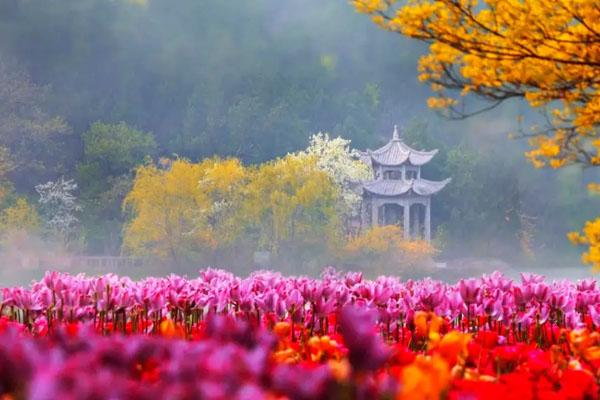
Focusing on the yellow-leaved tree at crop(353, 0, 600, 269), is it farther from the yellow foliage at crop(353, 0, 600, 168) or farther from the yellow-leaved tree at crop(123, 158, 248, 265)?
the yellow-leaved tree at crop(123, 158, 248, 265)

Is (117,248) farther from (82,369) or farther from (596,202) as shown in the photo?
(82,369)

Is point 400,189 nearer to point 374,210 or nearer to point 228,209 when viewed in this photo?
point 374,210

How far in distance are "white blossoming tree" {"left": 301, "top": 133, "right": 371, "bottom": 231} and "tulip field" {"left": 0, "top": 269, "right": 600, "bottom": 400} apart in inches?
896

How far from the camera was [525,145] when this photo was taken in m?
31.8

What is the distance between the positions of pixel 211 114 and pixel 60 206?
6.49 meters

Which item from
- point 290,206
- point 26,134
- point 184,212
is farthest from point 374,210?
point 26,134

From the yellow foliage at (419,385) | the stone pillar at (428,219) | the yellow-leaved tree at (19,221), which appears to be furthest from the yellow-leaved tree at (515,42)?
the stone pillar at (428,219)

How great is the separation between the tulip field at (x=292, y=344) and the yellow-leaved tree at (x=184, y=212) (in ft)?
67.1

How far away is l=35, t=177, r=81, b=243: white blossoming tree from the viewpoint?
2552cm

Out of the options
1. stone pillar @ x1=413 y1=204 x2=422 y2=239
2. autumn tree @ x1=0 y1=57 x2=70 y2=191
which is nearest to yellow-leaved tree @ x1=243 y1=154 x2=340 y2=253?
stone pillar @ x1=413 y1=204 x2=422 y2=239

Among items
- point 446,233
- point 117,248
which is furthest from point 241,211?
point 446,233

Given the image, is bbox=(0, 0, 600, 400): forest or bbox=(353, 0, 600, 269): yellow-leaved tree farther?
bbox=(0, 0, 600, 400): forest

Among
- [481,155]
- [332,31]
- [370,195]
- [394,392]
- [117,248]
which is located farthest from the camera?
[332,31]

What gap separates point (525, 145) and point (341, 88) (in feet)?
23.0
